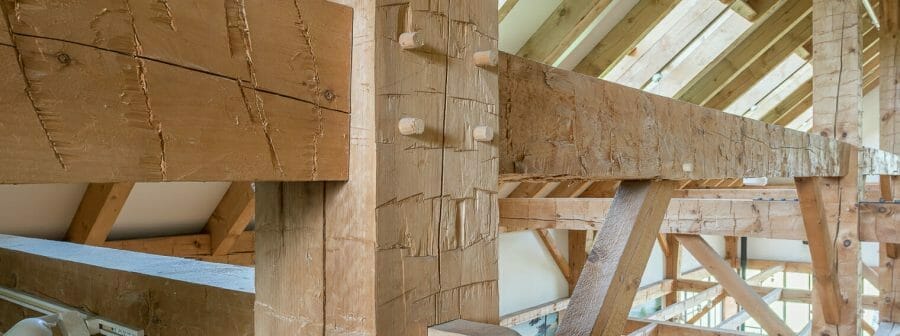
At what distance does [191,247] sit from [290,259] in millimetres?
4048

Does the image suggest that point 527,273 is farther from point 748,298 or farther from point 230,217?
point 748,298

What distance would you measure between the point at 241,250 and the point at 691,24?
11.4 feet

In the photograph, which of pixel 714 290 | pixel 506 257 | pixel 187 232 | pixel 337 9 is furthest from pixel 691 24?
pixel 714 290

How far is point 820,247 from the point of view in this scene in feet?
8.47

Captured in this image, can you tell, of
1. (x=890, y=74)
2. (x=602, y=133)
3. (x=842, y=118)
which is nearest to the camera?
(x=602, y=133)

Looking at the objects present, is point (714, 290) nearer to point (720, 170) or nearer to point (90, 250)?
point (720, 170)

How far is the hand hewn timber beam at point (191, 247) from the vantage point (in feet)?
13.3

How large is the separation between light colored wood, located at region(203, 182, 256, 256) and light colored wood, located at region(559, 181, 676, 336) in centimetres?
320

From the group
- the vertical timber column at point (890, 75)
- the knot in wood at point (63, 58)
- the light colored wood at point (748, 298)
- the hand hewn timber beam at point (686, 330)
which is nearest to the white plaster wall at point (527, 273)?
the hand hewn timber beam at point (686, 330)

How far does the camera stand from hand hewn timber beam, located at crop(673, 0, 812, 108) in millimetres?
5500

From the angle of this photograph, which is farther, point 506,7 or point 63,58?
point 506,7

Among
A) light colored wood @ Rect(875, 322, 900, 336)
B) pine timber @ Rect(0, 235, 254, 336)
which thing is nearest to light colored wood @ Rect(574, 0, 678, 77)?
light colored wood @ Rect(875, 322, 900, 336)

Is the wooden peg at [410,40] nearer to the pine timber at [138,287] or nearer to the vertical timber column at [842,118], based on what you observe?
the pine timber at [138,287]

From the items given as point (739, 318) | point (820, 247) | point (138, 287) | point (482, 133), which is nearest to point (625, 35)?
point (820, 247)
